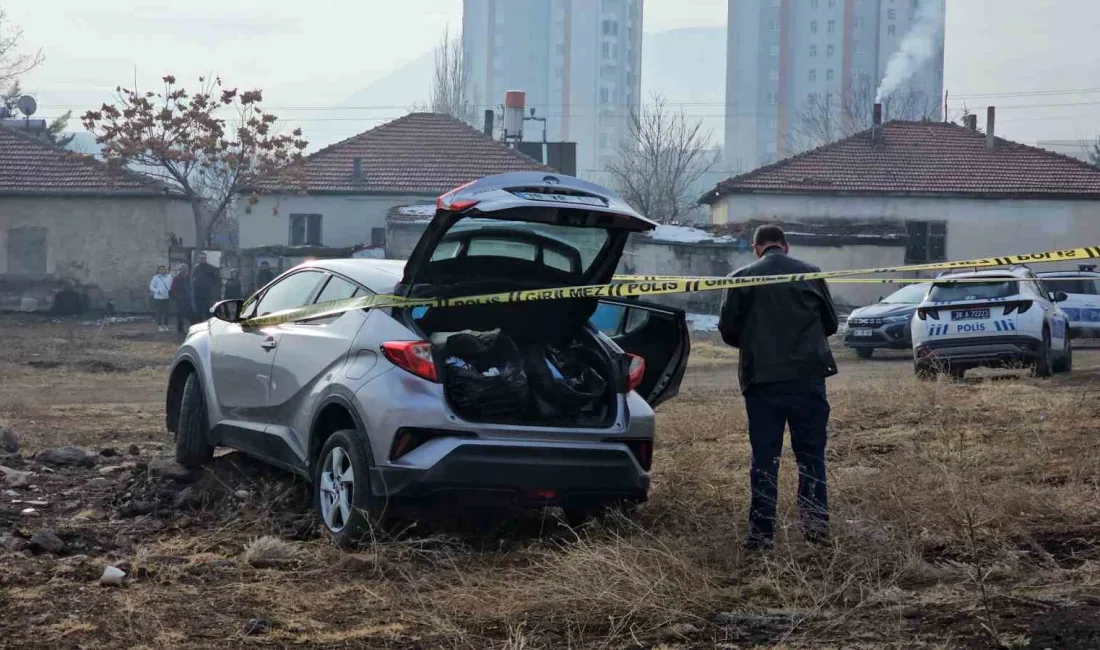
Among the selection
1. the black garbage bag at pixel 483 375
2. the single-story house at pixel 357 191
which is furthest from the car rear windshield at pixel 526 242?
the single-story house at pixel 357 191

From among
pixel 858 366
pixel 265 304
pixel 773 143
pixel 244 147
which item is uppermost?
pixel 773 143

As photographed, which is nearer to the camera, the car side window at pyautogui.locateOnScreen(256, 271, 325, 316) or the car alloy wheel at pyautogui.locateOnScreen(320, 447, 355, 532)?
the car alloy wheel at pyautogui.locateOnScreen(320, 447, 355, 532)

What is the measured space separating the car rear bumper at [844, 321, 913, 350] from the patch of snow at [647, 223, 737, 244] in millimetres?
13844

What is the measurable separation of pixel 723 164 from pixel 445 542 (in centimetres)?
12950

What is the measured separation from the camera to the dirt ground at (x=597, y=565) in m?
4.91

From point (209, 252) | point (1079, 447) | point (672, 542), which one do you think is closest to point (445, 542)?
point (672, 542)

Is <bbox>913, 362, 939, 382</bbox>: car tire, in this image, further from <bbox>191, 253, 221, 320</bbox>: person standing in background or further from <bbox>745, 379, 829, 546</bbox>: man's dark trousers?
<bbox>191, 253, 221, 320</bbox>: person standing in background

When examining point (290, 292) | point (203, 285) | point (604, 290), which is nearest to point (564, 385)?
point (604, 290)

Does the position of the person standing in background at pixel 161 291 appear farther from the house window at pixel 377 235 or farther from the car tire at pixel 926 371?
the car tire at pixel 926 371

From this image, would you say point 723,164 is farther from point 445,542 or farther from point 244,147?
point 445,542

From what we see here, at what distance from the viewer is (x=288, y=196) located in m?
41.3

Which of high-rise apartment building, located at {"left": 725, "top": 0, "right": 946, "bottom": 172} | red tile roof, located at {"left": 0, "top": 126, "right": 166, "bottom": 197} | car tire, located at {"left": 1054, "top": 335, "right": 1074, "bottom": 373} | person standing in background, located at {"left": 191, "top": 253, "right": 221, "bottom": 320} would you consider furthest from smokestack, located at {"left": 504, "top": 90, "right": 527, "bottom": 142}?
high-rise apartment building, located at {"left": 725, "top": 0, "right": 946, "bottom": 172}

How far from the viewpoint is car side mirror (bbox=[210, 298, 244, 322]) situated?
8242mm

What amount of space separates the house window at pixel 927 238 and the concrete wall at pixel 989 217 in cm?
17
